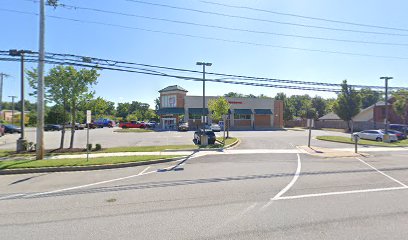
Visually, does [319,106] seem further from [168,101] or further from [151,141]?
[151,141]

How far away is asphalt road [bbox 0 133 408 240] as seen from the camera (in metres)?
4.80

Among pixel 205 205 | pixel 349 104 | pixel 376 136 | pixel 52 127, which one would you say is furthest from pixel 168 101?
pixel 205 205

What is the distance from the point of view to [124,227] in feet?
16.4

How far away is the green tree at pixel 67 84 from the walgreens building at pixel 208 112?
28.7m

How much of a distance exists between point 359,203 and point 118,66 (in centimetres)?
1244

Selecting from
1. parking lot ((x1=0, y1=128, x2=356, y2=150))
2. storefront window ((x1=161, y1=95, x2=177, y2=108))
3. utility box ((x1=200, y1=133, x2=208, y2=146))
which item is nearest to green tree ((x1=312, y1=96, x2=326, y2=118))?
storefront window ((x1=161, y1=95, x2=177, y2=108))

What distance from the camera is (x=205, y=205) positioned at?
6332 mm

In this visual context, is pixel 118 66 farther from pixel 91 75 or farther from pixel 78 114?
pixel 78 114

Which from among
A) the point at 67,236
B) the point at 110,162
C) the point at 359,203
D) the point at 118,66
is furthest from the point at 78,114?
the point at 359,203

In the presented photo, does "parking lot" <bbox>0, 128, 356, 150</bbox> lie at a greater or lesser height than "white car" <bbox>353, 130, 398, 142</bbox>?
lesser

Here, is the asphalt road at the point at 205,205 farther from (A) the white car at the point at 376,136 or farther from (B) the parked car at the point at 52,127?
(B) the parked car at the point at 52,127

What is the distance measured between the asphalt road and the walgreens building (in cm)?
3628

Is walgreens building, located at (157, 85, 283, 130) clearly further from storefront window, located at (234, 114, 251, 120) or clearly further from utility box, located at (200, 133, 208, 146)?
utility box, located at (200, 133, 208, 146)

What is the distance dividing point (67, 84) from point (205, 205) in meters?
14.5
